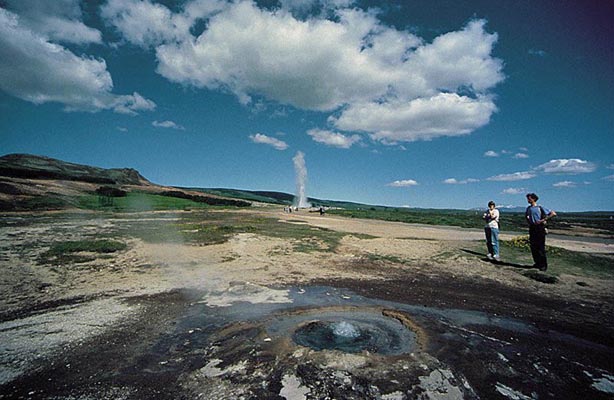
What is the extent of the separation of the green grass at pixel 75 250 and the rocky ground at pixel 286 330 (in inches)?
7.5

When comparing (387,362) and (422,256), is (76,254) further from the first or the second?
(422,256)

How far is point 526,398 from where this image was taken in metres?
3.13

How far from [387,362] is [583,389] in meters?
2.15

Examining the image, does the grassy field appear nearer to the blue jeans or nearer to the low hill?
the blue jeans

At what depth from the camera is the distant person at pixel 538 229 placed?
29.2 feet

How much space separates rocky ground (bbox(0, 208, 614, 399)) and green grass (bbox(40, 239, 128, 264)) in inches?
7.5

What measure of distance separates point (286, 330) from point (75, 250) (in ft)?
32.9

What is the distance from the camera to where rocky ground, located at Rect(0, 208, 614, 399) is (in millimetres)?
3285

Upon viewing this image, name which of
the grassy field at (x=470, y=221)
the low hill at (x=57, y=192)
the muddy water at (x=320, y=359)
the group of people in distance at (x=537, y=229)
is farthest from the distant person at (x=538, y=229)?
the low hill at (x=57, y=192)

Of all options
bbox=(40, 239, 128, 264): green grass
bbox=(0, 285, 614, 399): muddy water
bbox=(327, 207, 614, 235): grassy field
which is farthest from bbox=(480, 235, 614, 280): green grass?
bbox=(327, 207, 614, 235): grassy field

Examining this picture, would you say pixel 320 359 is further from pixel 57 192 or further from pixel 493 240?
pixel 57 192

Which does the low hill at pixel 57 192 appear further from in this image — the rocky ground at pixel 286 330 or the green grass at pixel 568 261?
the green grass at pixel 568 261

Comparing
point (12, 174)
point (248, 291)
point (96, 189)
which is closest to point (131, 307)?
point (248, 291)

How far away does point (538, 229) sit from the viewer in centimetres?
892
